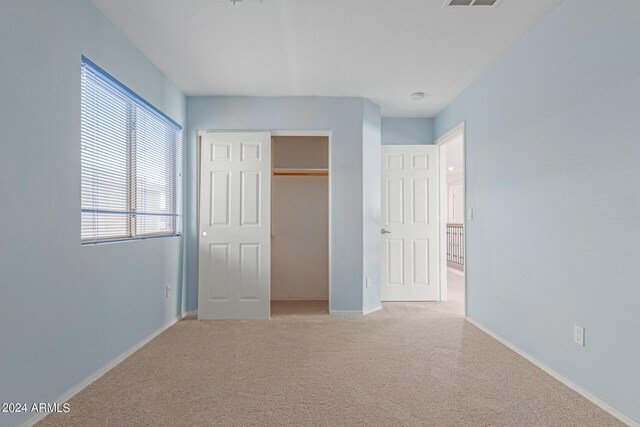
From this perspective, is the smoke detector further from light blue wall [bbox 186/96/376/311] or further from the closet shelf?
the closet shelf

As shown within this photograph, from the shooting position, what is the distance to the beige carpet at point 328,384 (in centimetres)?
196

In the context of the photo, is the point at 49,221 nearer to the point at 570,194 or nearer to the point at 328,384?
the point at 328,384

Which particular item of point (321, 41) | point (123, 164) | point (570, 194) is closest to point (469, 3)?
point (321, 41)

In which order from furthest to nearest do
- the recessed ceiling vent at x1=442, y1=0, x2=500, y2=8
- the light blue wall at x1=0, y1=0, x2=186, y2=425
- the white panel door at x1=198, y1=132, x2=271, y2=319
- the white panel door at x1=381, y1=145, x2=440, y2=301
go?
the white panel door at x1=381, y1=145, x2=440, y2=301 → the white panel door at x1=198, y1=132, x2=271, y2=319 → the recessed ceiling vent at x1=442, y1=0, x2=500, y2=8 → the light blue wall at x1=0, y1=0, x2=186, y2=425

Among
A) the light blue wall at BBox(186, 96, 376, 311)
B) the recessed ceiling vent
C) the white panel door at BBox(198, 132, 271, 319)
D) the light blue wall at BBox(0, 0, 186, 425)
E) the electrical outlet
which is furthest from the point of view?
the light blue wall at BBox(186, 96, 376, 311)

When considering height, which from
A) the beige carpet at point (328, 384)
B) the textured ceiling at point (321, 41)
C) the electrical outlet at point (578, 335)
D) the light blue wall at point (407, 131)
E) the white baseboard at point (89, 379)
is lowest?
the beige carpet at point (328, 384)

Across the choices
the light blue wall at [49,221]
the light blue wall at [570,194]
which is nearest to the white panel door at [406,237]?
the light blue wall at [570,194]

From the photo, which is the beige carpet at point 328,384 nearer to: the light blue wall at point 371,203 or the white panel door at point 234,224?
the white panel door at point 234,224

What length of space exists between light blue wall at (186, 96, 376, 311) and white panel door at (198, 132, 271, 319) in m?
0.16

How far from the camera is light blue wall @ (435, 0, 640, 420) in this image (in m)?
1.93

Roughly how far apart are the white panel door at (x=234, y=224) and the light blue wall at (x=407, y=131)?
1746 mm

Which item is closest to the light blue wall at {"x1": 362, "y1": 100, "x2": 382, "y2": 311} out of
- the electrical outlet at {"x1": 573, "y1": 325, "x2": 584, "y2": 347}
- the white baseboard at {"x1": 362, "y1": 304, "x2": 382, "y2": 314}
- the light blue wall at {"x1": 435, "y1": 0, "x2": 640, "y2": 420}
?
the white baseboard at {"x1": 362, "y1": 304, "x2": 382, "y2": 314}

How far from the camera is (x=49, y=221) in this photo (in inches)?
79.0

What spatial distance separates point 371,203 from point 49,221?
305 cm
